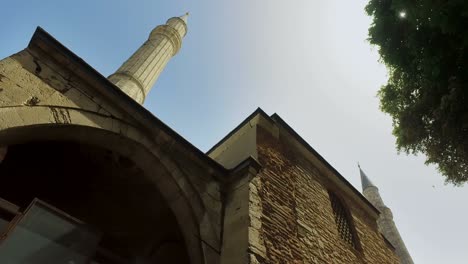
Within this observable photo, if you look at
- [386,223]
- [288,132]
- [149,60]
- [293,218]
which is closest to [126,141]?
[293,218]

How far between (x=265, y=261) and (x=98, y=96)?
2713mm

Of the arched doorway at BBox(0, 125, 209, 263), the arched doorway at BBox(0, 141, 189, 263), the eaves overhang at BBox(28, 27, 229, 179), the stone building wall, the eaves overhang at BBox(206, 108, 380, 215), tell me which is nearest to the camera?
the eaves overhang at BBox(28, 27, 229, 179)

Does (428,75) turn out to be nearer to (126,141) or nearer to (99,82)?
(126,141)

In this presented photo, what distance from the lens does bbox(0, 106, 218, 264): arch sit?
2.91m

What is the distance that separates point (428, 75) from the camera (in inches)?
171

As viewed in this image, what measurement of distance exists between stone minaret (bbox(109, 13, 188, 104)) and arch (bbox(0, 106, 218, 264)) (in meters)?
6.72

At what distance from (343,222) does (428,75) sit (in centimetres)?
329

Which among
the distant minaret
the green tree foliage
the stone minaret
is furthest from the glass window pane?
the distant minaret

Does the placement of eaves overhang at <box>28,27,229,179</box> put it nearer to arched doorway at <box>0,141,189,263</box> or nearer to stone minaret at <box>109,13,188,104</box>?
arched doorway at <box>0,141,189,263</box>

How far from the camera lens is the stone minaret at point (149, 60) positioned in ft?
35.4

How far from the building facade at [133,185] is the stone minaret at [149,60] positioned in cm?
583

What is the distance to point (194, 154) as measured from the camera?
4.27 metres

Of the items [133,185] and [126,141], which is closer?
[126,141]

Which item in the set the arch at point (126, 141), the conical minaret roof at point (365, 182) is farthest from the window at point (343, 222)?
the conical minaret roof at point (365, 182)
